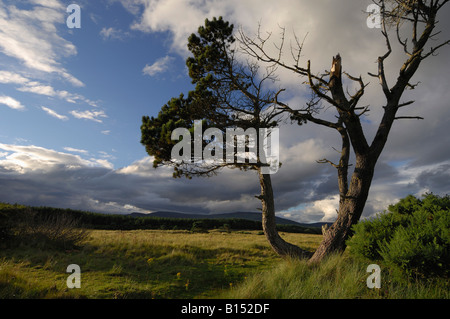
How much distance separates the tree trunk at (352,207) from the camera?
289 inches

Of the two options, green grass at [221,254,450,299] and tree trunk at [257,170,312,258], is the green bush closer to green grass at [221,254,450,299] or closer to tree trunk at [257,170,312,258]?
green grass at [221,254,450,299]

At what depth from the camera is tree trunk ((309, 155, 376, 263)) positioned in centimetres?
733

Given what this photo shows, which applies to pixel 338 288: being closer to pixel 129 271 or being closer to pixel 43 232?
pixel 129 271

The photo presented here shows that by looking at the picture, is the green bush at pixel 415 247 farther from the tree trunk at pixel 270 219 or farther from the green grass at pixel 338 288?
the tree trunk at pixel 270 219

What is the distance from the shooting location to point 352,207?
24.3ft

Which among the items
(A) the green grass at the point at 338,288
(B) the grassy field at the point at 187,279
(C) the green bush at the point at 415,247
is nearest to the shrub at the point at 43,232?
(B) the grassy field at the point at 187,279

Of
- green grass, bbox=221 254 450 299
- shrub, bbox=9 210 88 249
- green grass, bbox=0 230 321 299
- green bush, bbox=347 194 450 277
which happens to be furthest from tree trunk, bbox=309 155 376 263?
shrub, bbox=9 210 88 249

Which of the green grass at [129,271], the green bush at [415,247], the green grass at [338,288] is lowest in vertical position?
the green grass at [129,271]

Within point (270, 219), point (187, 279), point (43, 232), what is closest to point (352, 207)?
point (270, 219)

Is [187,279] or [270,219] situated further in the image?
[270,219]

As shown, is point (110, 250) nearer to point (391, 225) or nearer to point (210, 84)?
point (210, 84)

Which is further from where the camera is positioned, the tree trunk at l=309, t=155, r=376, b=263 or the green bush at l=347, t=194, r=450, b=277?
the tree trunk at l=309, t=155, r=376, b=263
